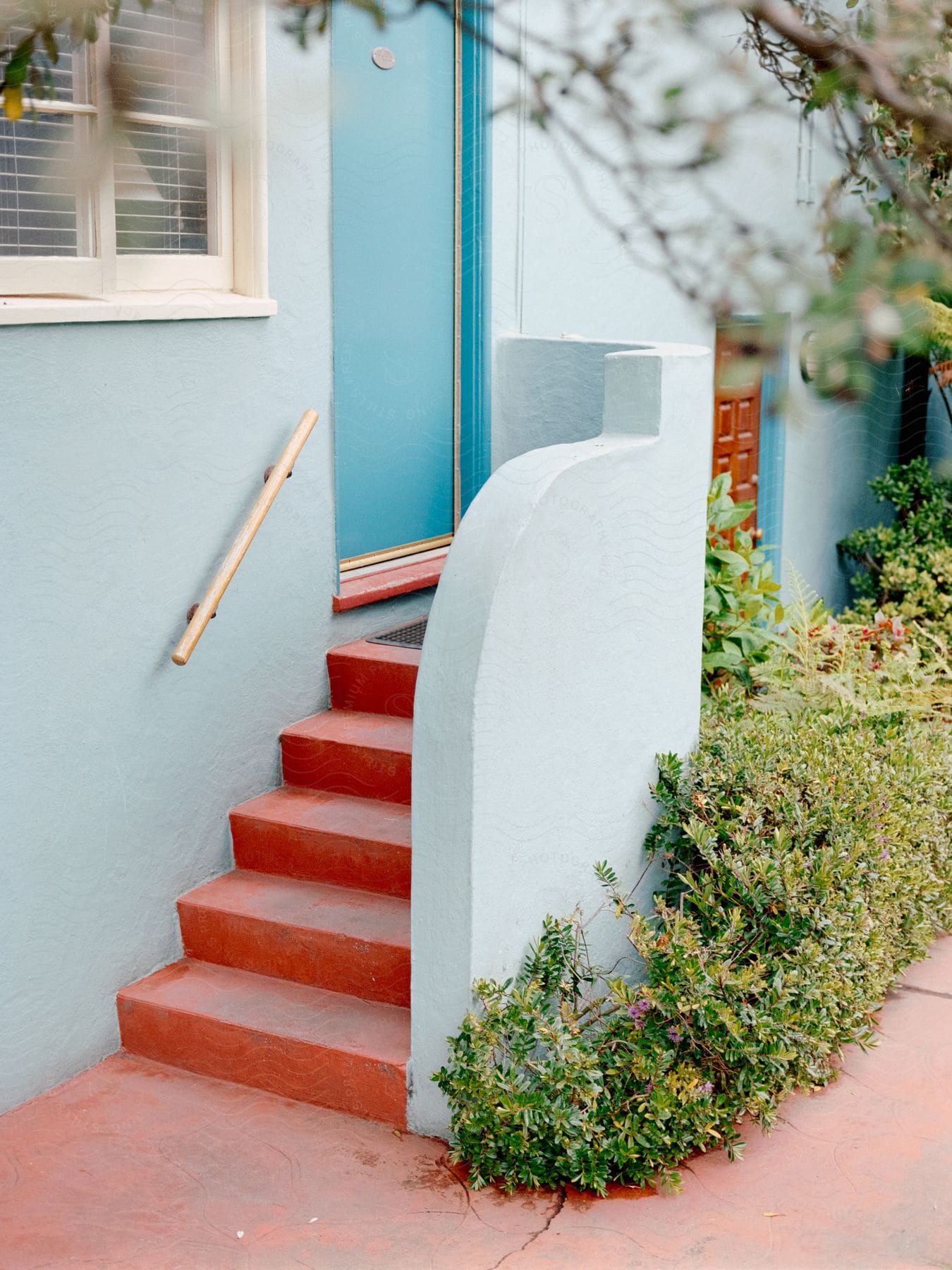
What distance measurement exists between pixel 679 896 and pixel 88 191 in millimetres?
4318

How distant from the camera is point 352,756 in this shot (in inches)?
Result: 223

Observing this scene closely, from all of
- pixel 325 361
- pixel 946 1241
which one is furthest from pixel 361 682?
pixel 946 1241

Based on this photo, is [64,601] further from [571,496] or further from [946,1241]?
[946,1241]

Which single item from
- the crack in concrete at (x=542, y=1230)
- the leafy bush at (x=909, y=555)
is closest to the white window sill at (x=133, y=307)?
the crack in concrete at (x=542, y=1230)

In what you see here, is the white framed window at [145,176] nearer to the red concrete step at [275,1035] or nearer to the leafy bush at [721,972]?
the red concrete step at [275,1035]

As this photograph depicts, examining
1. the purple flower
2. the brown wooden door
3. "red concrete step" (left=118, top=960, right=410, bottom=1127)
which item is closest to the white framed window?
"red concrete step" (left=118, top=960, right=410, bottom=1127)

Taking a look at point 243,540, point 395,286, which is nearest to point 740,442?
point 395,286

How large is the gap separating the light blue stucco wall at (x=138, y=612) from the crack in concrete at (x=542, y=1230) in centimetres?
175

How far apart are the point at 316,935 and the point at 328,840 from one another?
0.44 meters

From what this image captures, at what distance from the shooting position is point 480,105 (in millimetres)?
6551

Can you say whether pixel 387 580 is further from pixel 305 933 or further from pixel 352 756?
pixel 305 933

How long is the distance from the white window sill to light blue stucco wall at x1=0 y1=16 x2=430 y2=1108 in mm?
47

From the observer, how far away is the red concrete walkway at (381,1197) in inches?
158

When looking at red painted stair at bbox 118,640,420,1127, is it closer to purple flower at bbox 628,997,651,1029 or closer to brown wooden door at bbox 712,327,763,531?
purple flower at bbox 628,997,651,1029
